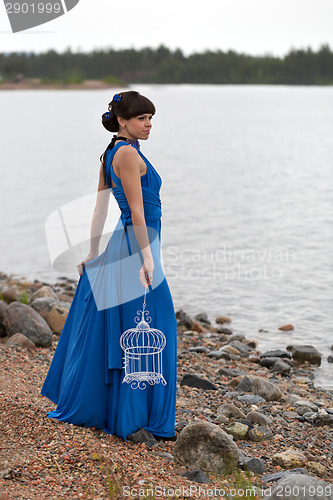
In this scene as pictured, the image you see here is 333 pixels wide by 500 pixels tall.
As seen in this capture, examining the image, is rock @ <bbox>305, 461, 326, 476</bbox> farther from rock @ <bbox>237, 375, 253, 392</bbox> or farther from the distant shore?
the distant shore

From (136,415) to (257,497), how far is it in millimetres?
944

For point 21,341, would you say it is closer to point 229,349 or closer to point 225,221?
point 229,349

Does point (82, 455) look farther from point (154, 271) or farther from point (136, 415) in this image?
point (154, 271)

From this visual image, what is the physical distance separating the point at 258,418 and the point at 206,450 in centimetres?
118

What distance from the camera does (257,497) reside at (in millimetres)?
3578

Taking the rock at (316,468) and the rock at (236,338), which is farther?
the rock at (236,338)

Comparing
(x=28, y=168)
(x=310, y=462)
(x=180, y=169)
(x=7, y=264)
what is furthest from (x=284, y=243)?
(x=28, y=168)

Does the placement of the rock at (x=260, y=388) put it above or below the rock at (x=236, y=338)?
above

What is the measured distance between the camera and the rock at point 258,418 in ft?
16.8

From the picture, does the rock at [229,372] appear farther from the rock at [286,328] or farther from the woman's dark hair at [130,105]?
the woman's dark hair at [130,105]

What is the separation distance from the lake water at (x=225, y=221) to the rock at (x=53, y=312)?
2.32m

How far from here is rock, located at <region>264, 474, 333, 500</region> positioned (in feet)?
11.0

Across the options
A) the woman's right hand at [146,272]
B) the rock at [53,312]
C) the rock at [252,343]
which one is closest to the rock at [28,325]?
the rock at [53,312]

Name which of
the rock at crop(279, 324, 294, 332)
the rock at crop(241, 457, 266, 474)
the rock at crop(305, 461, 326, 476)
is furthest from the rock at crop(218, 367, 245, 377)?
the rock at crop(241, 457, 266, 474)
